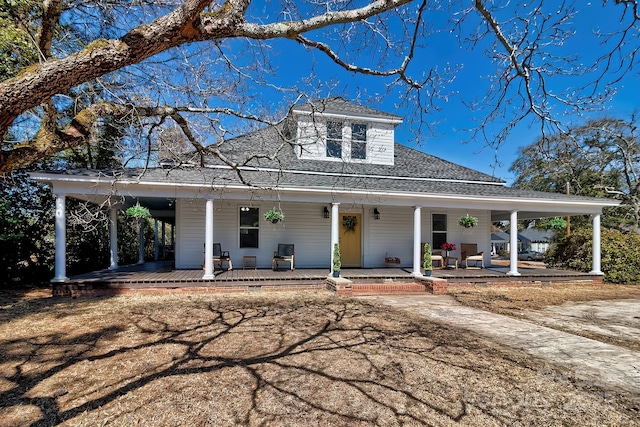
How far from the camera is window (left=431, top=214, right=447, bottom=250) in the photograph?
13727mm

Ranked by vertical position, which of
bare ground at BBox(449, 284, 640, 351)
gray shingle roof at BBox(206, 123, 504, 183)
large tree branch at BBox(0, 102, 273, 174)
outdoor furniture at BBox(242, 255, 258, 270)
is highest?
gray shingle roof at BBox(206, 123, 504, 183)

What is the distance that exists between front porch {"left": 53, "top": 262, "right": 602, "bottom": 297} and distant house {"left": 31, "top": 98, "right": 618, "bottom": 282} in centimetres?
52

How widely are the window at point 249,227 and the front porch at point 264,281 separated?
3.82 feet

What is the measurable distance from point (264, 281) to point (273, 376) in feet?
19.6

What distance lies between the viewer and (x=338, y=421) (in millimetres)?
3004

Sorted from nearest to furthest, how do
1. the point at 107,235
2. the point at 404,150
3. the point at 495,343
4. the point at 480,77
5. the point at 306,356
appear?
the point at 480,77
the point at 306,356
the point at 495,343
the point at 107,235
the point at 404,150

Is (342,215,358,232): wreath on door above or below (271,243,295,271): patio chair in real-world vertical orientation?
above

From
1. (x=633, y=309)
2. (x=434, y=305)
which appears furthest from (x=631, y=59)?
(x=633, y=309)

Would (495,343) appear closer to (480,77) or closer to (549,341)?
(549,341)

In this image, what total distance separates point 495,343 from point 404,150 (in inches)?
476

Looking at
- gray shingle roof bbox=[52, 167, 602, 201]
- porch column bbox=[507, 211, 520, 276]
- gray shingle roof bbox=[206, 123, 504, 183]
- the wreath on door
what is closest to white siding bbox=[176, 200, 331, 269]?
the wreath on door

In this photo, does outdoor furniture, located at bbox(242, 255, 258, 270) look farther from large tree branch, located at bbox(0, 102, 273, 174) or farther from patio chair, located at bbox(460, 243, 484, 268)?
large tree branch, located at bbox(0, 102, 273, 174)

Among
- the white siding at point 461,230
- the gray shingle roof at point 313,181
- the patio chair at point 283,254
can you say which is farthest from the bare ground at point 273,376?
the white siding at point 461,230

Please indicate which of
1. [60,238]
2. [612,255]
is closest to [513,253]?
[612,255]
